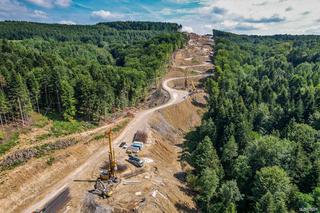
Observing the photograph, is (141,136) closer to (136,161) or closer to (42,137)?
(136,161)

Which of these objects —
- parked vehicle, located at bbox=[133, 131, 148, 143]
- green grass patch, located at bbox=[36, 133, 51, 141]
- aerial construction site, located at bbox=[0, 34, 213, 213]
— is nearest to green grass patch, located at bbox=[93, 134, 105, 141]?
aerial construction site, located at bbox=[0, 34, 213, 213]

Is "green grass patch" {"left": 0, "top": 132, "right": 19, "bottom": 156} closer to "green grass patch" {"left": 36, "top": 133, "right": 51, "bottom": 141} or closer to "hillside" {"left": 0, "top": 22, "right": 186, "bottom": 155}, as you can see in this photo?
"hillside" {"left": 0, "top": 22, "right": 186, "bottom": 155}

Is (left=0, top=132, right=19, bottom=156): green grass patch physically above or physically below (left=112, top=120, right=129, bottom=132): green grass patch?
above

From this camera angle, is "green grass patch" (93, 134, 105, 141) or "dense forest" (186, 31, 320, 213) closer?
"dense forest" (186, 31, 320, 213)

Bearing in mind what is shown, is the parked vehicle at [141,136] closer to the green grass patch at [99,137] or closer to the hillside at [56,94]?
the green grass patch at [99,137]

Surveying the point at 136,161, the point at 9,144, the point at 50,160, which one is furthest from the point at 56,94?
the point at 136,161
